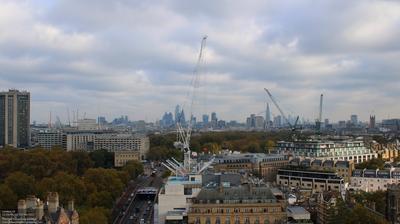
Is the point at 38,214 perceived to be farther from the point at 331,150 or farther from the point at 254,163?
the point at 331,150

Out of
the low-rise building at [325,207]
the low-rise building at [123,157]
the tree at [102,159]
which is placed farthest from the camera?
the low-rise building at [123,157]

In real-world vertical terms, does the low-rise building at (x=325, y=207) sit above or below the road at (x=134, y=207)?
above

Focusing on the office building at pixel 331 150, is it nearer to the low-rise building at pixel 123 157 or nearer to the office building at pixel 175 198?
the low-rise building at pixel 123 157

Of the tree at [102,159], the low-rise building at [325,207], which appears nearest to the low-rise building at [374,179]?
the low-rise building at [325,207]

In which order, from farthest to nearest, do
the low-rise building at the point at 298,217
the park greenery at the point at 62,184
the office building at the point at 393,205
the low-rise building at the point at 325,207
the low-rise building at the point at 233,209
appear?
the park greenery at the point at 62,184 < the office building at the point at 393,205 < the low-rise building at the point at 325,207 < the low-rise building at the point at 298,217 < the low-rise building at the point at 233,209

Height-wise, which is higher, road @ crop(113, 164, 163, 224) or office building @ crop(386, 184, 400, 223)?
office building @ crop(386, 184, 400, 223)

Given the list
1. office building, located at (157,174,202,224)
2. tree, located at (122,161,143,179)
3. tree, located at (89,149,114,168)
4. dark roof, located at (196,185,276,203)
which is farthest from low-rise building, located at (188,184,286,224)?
tree, located at (89,149,114,168)

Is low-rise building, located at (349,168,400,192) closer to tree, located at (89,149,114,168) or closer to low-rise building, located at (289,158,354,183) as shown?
low-rise building, located at (289,158,354,183)
